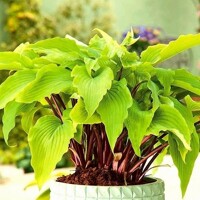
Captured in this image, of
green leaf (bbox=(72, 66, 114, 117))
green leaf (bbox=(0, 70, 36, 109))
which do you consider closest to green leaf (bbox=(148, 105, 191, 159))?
green leaf (bbox=(72, 66, 114, 117))

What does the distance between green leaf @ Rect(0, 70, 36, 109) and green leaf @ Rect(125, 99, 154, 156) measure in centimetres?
21

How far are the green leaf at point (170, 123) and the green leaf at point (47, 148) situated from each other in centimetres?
15

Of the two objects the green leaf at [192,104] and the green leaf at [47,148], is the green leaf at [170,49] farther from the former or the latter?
the green leaf at [47,148]

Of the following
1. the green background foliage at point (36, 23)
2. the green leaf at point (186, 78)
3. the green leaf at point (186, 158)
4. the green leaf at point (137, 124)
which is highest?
the green background foliage at point (36, 23)

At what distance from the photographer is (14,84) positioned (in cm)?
121

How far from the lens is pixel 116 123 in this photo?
110 centimetres

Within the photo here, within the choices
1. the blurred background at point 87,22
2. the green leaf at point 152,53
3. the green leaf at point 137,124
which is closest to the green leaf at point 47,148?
the green leaf at point 137,124

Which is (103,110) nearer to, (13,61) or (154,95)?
(154,95)

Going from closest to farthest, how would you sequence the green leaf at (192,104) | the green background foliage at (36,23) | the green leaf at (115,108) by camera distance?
the green leaf at (115,108)
the green leaf at (192,104)
the green background foliage at (36,23)

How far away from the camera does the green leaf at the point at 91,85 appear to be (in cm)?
110

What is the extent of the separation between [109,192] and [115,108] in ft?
0.57

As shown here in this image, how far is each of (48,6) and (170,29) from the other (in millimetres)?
1502

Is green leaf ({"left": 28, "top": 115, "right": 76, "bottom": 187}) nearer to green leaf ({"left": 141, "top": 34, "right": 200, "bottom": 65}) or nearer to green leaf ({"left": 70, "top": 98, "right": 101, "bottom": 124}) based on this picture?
green leaf ({"left": 70, "top": 98, "right": 101, "bottom": 124})

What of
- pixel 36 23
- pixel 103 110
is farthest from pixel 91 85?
pixel 36 23
